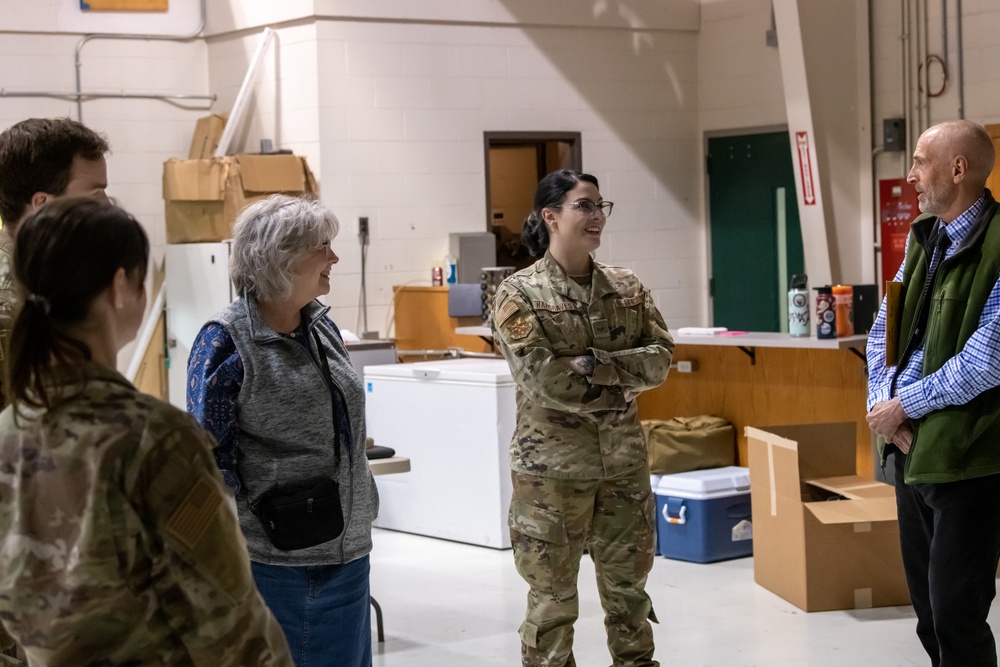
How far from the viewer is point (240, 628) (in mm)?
1390

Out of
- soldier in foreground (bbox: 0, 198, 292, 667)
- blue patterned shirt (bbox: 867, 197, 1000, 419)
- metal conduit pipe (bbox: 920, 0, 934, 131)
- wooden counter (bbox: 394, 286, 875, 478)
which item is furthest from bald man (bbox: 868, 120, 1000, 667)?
metal conduit pipe (bbox: 920, 0, 934, 131)

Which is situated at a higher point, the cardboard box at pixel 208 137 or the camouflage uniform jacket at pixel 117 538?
the cardboard box at pixel 208 137

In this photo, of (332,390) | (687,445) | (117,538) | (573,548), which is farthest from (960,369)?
(687,445)

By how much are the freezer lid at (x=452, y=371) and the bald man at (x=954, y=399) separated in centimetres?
271

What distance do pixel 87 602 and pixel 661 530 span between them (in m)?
4.21

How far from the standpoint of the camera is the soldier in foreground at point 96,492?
1.35 m

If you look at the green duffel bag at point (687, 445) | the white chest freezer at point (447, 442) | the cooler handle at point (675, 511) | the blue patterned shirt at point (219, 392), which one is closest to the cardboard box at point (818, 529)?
the cooler handle at point (675, 511)

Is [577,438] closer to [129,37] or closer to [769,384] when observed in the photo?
[769,384]

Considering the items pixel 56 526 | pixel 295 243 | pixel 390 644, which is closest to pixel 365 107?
pixel 390 644

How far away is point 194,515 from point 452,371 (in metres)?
4.35

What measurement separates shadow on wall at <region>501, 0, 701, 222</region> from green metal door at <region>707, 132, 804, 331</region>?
246 mm

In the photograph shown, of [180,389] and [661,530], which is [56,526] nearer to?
[661,530]

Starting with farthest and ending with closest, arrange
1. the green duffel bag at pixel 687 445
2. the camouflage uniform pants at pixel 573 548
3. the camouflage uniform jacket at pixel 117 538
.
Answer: the green duffel bag at pixel 687 445 < the camouflage uniform pants at pixel 573 548 < the camouflage uniform jacket at pixel 117 538

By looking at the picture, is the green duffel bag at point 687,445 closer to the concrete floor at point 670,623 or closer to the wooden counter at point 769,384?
the wooden counter at point 769,384
